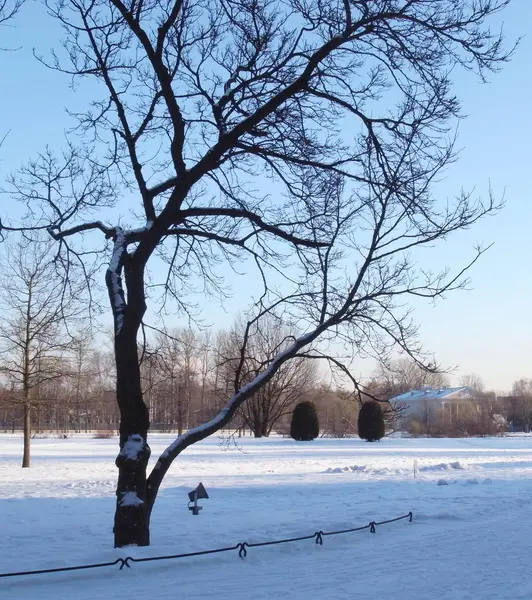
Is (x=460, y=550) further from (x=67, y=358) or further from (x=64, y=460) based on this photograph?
(x=64, y=460)

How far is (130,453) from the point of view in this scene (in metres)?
10.3

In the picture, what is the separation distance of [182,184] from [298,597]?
5868mm

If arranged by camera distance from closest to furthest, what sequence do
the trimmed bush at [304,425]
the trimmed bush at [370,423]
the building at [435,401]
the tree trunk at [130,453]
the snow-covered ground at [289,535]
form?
the snow-covered ground at [289,535] → the tree trunk at [130,453] → the trimmed bush at [370,423] → the trimmed bush at [304,425] → the building at [435,401]

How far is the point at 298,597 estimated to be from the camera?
818 centimetres

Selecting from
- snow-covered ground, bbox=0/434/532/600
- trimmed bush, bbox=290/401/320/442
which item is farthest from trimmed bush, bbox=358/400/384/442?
snow-covered ground, bbox=0/434/532/600

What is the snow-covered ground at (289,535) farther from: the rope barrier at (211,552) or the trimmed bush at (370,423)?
the trimmed bush at (370,423)

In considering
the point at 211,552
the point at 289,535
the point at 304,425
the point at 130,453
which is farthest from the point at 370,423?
the point at 130,453

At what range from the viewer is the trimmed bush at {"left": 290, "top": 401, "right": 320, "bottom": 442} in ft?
167

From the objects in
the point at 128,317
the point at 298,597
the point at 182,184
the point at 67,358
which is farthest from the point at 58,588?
the point at 67,358

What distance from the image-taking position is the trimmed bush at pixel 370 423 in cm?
4997

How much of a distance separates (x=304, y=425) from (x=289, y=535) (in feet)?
129

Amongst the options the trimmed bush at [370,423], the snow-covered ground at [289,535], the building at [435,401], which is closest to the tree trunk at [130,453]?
the snow-covered ground at [289,535]

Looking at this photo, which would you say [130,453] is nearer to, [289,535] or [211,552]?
[211,552]

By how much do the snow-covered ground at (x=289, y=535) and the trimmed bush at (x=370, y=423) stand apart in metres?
25.8
